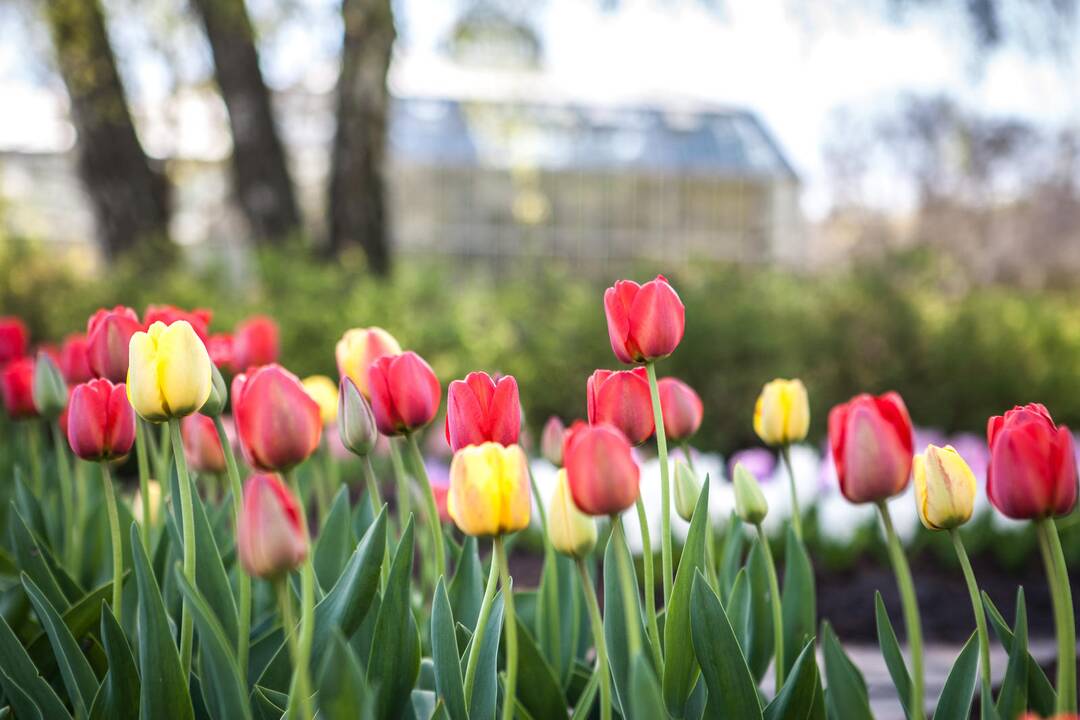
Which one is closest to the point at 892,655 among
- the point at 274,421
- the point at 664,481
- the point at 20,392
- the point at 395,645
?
the point at 664,481

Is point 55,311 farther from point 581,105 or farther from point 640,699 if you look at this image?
point 581,105

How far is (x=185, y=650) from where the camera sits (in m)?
1.16

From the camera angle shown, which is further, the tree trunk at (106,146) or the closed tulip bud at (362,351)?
the tree trunk at (106,146)

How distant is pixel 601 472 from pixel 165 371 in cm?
45

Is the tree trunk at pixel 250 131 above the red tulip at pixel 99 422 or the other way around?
above

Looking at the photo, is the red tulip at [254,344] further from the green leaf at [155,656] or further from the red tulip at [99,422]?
the green leaf at [155,656]

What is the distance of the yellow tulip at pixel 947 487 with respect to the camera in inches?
40.9

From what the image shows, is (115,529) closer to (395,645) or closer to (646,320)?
(395,645)

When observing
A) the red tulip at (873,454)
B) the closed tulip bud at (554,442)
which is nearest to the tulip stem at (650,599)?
the red tulip at (873,454)

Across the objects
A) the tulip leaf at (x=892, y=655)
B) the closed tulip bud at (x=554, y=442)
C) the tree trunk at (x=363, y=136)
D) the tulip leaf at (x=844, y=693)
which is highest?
the tree trunk at (x=363, y=136)

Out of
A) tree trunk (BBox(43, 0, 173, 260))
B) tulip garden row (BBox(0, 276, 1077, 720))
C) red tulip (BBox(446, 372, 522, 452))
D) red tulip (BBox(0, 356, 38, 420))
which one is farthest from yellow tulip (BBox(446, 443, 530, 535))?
tree trunk (BBox(43, 0, 173, 260))

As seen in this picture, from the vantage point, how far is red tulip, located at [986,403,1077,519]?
0.97m

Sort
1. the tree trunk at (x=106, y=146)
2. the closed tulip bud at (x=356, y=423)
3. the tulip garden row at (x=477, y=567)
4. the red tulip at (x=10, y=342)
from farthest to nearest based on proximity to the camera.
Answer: the tree trunk at (x=106, y=146) < the red tulip at (x=10, y=342) < the closed tulip bud at (x=356, y=423) < the tulip garden row at (x=477, y=567)

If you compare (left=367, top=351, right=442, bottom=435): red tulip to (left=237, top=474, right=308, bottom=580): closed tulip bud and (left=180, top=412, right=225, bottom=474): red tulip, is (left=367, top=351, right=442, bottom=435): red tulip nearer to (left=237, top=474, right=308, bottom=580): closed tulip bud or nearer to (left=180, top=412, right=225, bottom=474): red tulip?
(left=237, top=474, right=308, bottom=580): closed tulip bud
